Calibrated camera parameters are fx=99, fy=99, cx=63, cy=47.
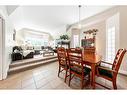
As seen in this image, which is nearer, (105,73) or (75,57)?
(105,73)

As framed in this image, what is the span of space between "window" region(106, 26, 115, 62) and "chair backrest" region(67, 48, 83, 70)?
266 cm

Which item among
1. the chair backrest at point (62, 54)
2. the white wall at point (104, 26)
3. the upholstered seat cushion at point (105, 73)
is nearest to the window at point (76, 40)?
the white wall at point (104, 26)

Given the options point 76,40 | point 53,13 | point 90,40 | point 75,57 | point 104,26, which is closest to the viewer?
point 75,57

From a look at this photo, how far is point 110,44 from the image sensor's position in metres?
4.40

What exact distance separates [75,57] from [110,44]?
2913 millimetres

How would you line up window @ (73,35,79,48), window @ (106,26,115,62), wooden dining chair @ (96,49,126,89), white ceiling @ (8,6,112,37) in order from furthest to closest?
1. window @ (73,35,79,48)
2. white ceiling @ (8,6,112,37)
3. window @ (106,26,115,62)
4. wooden dining chair @ (96,49,126,89)

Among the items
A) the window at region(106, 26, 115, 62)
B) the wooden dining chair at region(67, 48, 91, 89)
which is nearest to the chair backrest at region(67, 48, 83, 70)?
the wooden dining chair at region(67, 48, 91, 89)

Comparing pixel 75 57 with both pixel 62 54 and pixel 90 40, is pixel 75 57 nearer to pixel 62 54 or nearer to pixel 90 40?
pixel 62 54

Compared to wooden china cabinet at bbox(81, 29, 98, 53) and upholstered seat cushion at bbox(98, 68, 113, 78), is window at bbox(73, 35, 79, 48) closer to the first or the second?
wooden china cabinet at bbox(81, 29, 98, 53)

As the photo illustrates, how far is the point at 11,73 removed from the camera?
3.21 m

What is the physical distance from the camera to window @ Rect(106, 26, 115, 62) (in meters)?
4.17

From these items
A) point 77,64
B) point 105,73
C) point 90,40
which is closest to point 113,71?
point 105,73

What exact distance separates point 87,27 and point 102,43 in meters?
1.55

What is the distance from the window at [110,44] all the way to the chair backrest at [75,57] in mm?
2664
